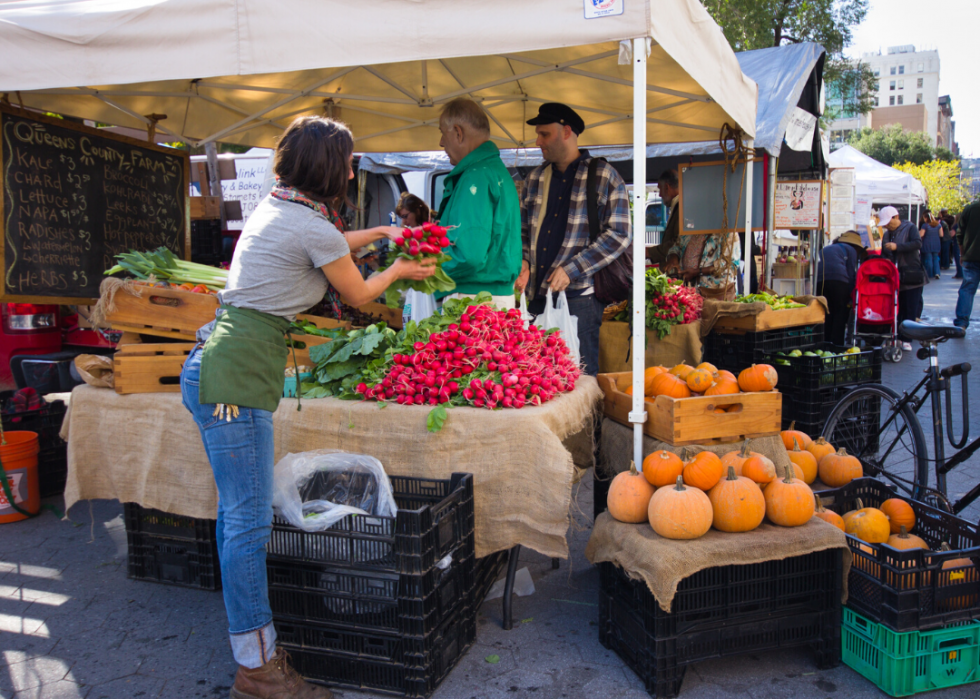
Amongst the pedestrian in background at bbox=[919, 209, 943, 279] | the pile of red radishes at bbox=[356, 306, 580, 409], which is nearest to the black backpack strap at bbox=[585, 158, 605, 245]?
the pile of red radishes at bbox=[356, 306, 580, 409]

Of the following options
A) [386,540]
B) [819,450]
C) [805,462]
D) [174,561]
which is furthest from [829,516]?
[174,561]

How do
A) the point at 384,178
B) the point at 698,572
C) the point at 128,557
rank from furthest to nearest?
the point at 384,178 → the point at 128,557 → the point at 698,572

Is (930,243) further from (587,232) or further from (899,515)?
(899,515)

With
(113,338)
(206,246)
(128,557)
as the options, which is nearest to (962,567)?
(128,557)

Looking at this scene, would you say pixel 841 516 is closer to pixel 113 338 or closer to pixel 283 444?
pixel 283 444

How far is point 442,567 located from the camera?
9.14 feet

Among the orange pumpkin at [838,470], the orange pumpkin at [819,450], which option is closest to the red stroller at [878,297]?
the orange pumpkin at [819,450]

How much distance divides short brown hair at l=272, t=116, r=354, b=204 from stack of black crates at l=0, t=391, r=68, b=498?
149 inches

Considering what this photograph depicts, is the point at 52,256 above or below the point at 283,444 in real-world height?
above

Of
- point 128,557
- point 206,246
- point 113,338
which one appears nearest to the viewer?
point 128,557

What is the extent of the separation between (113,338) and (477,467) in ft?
8.71

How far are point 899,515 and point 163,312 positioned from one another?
12.8ft

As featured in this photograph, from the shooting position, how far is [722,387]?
333cm

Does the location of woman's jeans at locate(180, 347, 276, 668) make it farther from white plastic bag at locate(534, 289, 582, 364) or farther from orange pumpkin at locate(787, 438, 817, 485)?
orange pumpkin at locate(787, 438, 817, 485)
